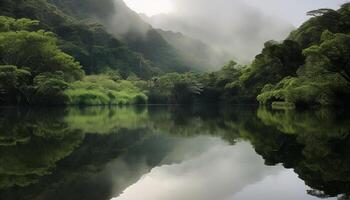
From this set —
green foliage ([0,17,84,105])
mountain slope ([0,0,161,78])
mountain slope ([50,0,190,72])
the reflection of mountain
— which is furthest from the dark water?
mountain slope ([50,0,190,72])

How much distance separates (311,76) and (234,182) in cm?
3254

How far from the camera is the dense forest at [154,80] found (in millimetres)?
37169

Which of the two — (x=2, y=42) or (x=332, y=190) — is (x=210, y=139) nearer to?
(x=332, y=190)

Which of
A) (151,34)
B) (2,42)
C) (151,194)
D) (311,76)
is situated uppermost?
(151,34)

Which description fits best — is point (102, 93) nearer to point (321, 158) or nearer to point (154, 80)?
point (154, 80)

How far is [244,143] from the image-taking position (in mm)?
13508

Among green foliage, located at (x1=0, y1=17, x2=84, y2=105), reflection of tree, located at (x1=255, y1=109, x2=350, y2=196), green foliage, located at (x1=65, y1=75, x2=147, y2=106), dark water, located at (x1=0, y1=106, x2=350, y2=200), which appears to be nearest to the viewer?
dark water, located at (x1=0, y1=106, x2=350, y2=200)

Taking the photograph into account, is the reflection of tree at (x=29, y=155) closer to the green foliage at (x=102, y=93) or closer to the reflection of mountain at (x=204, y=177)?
the reflection of mountain at (x=204, y=177)

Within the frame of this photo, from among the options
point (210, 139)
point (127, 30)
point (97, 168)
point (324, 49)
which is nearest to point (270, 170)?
point (97, 168)

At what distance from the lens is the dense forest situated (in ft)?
122

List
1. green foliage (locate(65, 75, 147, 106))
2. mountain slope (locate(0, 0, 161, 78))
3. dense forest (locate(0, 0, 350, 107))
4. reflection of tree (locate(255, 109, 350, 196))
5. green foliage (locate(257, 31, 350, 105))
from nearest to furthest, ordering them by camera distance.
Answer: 1. reflection of tree (locate(255, 109, 350, 196))
2. green foliage (locate(257, 31, 350, 105))
3. dense forest (locate(0, 0, 350, 107))
4. green foliage (locate(65, 75, 147, 106))
5. mountain slope (locate(0, 0, 161, 78))

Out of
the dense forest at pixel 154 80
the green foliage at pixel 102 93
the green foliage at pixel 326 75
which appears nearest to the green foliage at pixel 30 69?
the dense forest at pixel 154 80

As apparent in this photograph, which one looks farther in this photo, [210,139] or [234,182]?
[210,139]

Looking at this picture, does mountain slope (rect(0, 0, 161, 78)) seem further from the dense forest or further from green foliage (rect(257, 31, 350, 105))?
green foliage (rect(257, 31, 350, 105))
